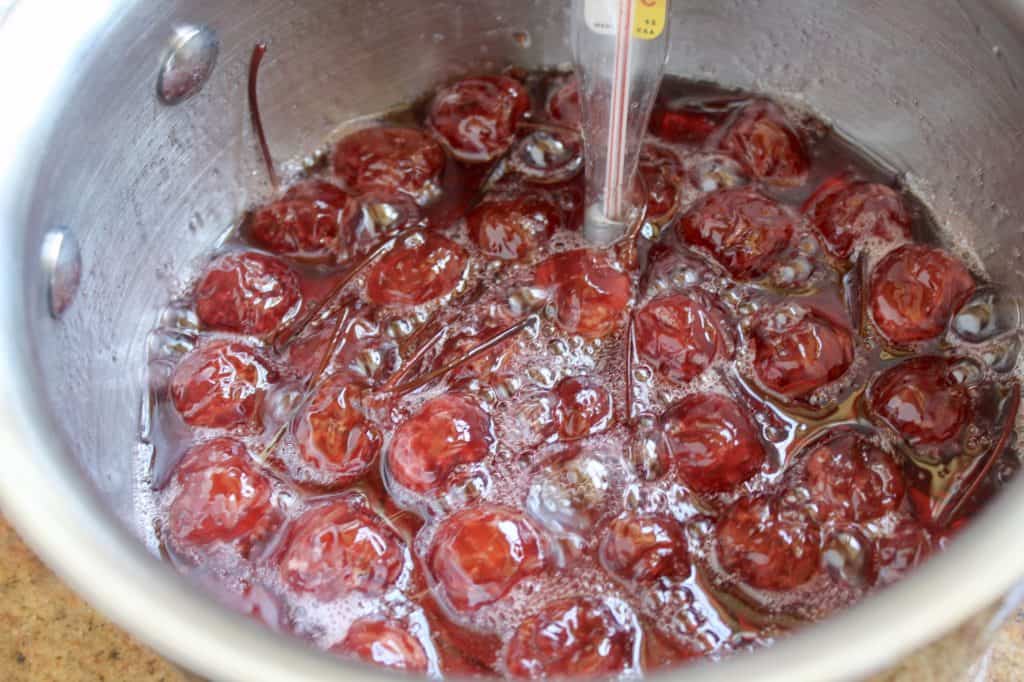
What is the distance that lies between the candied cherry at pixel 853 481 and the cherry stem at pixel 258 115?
80 cm

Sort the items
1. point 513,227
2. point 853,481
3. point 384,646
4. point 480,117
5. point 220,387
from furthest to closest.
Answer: point 480,117, point 513,227, point 220,387, point 853,481, point 384,646

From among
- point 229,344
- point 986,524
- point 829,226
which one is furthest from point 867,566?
point 229,344

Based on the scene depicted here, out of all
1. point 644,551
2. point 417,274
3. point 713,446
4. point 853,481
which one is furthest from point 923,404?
point 417,274

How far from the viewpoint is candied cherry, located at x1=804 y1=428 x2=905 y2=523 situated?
108cm

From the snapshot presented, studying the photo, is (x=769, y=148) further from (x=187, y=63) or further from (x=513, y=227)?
(x=187, y=63)

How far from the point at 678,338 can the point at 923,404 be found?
0.91 feet

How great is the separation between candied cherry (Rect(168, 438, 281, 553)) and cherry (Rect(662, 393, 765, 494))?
45 cm

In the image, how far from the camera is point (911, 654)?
0.70 m

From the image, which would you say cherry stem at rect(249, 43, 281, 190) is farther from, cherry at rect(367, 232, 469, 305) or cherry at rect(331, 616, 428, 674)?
cherry at rect(331, 616, 428, 674)

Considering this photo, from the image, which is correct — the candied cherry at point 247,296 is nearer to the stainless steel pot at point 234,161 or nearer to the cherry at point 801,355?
the stainless steel pot at point 234,161

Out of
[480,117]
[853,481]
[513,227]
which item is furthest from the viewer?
[480,117]

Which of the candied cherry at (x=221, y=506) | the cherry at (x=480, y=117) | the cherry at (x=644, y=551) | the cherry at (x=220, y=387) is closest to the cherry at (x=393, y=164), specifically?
the cherry at (x=480, y=117)

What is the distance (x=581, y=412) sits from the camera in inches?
45.8

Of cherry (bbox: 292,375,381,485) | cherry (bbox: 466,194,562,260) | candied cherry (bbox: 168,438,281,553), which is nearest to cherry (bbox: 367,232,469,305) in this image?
cherry (bbox: 466,194,562,260)
